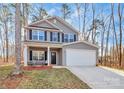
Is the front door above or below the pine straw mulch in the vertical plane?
above

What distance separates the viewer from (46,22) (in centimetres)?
1573

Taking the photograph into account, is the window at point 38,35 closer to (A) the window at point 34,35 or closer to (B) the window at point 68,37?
(A) the window at point 34,35

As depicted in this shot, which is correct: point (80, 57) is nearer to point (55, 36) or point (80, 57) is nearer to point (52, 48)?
point (52, 48)

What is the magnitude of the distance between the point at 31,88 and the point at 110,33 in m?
12.6

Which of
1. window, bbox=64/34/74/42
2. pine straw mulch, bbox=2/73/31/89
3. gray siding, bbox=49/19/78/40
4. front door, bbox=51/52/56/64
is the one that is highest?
gray siding, bbox=49/19/78/40

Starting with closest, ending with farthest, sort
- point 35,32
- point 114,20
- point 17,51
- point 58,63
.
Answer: point 17,51 → point 35,32 → point 58,63 → point 114,20

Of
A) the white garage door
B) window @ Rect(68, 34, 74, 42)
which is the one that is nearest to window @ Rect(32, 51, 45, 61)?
the white garage door

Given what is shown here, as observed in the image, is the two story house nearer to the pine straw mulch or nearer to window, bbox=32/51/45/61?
window, bbox=32/51/45/61

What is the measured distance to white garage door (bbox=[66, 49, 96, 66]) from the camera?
1501 cm

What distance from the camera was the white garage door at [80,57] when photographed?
1501 centimetres

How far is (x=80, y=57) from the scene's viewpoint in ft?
50.1

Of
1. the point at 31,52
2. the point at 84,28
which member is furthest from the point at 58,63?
the point at 84,28

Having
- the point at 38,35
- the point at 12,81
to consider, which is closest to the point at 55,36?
the point at 38,35

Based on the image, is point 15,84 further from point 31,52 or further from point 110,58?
point 110,58
